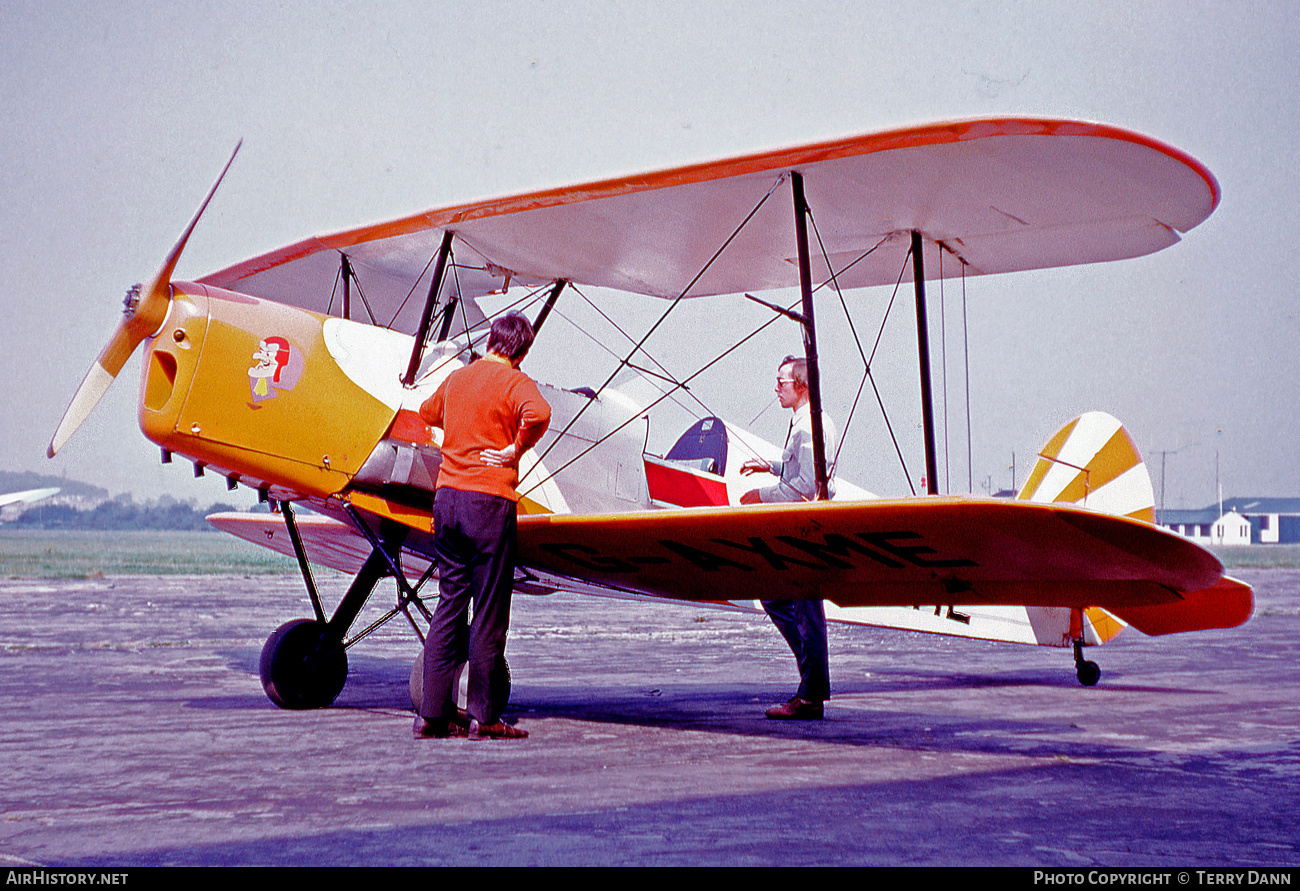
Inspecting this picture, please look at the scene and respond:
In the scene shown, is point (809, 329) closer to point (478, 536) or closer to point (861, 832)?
point (478, 536)

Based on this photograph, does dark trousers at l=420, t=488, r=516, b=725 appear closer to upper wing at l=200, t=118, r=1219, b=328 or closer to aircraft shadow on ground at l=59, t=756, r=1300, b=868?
aircraft shadow on ground at l=59, t=756, r=1300, b=868

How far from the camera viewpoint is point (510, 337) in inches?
195

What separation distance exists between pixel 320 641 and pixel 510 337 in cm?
202

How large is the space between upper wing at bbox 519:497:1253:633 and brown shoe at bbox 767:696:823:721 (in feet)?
1.82

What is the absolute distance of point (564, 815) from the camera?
3.18m

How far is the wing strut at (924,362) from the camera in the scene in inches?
241

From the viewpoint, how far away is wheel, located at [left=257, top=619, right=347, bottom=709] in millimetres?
5633

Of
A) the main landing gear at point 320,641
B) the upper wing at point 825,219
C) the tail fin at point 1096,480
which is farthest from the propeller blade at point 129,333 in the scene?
the tail fin at point 1096,480

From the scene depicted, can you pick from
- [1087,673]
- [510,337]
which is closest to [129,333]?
[510,337]

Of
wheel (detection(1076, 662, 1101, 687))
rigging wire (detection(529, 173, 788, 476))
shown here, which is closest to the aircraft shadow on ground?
rigging wire (detection(529, 173, 788, 476))

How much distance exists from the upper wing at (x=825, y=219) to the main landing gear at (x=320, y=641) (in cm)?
153
